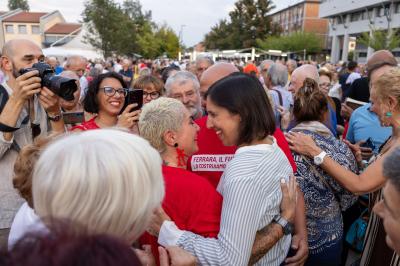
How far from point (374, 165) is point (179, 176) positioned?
1330 mm

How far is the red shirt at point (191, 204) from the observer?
162 cm

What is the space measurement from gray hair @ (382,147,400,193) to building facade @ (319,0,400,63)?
38.3 meters

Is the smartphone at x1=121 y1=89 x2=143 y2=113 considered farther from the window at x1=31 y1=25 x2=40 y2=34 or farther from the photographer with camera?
the window at x1=31 y1=25 x2=40 y2=34

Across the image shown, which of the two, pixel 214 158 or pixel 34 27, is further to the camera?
pixel 34 27

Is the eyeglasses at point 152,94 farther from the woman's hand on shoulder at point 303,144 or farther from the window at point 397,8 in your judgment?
the window at point 397,8

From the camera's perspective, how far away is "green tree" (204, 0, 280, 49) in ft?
194

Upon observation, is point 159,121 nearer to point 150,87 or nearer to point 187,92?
point 187,92

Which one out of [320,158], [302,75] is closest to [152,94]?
[302,75]

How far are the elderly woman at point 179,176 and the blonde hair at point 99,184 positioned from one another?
1.75ft

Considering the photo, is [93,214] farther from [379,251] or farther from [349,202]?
[349,202]

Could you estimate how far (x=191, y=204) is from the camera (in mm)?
1629

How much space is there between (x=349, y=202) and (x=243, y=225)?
4.21 ft

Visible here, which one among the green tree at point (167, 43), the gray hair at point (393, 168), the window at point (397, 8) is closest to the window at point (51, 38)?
the green tree at point (167, 43)

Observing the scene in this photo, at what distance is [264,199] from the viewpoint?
1638 mm
